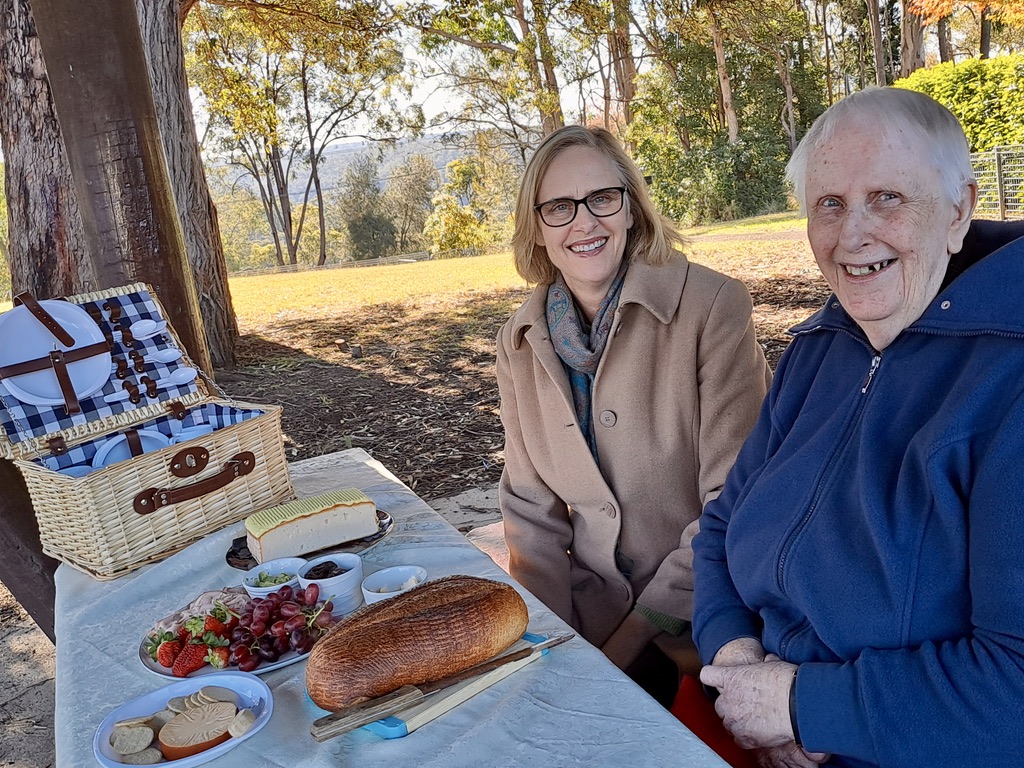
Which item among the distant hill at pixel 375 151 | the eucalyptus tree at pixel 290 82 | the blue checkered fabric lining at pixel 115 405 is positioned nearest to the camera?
the blue checkered fabric lining at pixel 115 405

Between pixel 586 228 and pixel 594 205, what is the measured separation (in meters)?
0.09

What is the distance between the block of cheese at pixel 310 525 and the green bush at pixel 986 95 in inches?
574

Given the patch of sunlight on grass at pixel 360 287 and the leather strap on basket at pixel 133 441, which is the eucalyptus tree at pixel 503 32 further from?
the leather strap on basket at pixel 133 441

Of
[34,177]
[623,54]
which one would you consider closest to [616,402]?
[34,177]

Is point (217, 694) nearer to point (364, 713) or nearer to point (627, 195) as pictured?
point (364, 713)

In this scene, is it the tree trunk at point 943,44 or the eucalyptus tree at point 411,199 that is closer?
the tree trunk at point 943,44

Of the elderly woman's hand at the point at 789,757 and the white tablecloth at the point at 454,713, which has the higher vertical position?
the white tablecloth at the point at 454,713

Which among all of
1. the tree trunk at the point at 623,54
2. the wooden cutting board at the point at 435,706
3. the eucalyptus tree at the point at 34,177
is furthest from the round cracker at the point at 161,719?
the tree trunk at the point at 623,54

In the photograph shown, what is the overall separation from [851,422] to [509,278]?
12445mm

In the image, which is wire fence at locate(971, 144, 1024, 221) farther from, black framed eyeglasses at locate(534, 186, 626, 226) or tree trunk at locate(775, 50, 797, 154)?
black framed eyeglasses at locate(534, 186, 626, 226)

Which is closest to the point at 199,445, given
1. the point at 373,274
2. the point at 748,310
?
the point at 748,310

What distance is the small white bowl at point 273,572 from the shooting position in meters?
1.73

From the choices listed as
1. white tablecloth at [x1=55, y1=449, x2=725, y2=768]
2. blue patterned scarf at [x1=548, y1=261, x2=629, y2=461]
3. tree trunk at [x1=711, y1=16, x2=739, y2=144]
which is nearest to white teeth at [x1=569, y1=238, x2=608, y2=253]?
blue patterned scarf at [x1=548, y1=261, x2=629, y2=461]

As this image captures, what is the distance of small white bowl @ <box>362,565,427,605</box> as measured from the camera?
1.69 metres
